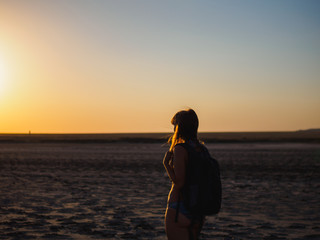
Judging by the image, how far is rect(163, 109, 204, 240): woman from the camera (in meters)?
4.41

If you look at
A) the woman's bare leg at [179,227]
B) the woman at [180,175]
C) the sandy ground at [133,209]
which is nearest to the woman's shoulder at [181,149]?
the woman at [180,175]

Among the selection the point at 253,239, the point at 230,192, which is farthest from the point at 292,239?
the point at 230,192

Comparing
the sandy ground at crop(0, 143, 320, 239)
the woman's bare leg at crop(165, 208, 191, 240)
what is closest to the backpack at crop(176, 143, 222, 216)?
the woman's bare leg at crop(165, 208, 191, 240)

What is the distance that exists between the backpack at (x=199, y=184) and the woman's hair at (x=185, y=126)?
218mm

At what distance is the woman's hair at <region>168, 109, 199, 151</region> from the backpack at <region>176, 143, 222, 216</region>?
218 millimetres

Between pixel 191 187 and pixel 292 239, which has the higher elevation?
pixel 191 187

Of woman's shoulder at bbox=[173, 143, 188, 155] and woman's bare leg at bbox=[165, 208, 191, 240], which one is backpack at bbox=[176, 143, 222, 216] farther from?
woman's bare leg at bbox=[165, 208, 191, 240]

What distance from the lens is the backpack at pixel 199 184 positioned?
441 centimetres

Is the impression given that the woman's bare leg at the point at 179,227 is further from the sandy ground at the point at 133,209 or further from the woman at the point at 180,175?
the sandy ground at the point at 133,209

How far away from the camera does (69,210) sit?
38.6 ft

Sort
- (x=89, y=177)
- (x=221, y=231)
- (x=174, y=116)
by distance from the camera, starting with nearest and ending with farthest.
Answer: (x=174, y=116) → (x=221, y=231) → (x=89, y=177)

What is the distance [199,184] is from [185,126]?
2.25 ft

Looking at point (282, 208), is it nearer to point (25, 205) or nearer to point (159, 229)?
point (159, 229)

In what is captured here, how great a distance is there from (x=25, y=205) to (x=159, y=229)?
5194 millimetres
